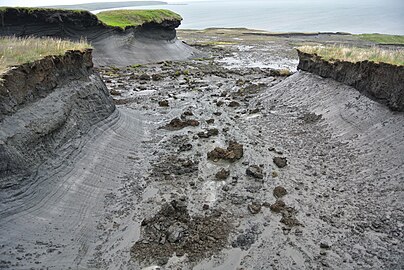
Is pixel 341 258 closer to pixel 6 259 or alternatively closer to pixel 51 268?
pixel 51 268

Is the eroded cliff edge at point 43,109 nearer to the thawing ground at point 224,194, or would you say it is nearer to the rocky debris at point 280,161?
the thawing ground at point 224,194

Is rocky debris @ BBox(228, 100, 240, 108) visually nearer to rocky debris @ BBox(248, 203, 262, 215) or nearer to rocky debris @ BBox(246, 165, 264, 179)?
rocky debris @ BBox(246, 165, 264, 179)

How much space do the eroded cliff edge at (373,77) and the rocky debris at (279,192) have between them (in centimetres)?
640

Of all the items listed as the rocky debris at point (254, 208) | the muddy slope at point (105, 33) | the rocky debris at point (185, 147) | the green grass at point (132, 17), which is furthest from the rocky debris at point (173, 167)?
the green grass at point (132, 17)

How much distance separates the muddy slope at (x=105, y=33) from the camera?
93.5 ft

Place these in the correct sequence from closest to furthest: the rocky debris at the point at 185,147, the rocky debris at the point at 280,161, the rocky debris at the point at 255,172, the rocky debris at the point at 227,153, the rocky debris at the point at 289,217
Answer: the rocky debris at the point at 289,217 < the rocky debris at the point at 255,172 < the rocky debris at the point at 280,161 < the rocky debris at the point at 227,153 < the rocky debris at the point at 185,147

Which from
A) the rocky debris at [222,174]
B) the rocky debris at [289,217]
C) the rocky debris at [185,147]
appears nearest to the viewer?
the rocky debris at [289,217]

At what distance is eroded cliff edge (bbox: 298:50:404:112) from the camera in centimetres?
1489

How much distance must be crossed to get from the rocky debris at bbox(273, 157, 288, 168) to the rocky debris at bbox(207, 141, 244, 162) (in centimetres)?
147

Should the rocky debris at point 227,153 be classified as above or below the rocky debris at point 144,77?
below

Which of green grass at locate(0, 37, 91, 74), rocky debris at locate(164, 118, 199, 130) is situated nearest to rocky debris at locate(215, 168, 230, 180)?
rocky debris at locate(164, 118, 199, 130)

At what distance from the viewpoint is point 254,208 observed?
1130cm

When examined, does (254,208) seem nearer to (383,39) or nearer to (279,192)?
(279,192)

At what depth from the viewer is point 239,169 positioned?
14.0 meters
